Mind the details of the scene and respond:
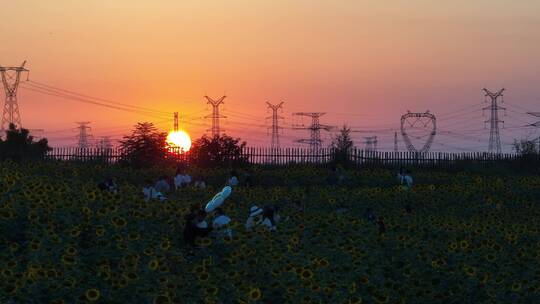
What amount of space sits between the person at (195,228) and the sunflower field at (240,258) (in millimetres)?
259

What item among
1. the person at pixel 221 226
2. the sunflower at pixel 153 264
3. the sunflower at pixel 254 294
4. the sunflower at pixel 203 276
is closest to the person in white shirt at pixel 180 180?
the person at pixel 221 226

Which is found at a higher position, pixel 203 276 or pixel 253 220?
pixel 253 220

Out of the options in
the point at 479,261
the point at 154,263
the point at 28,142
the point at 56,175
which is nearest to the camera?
the point at 154,263

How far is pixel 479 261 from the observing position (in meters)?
17.0

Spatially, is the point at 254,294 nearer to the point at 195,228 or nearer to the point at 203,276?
the point at 203,276

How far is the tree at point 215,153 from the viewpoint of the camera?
4431 cm

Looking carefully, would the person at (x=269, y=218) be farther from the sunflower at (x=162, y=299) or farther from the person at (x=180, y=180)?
the person at (x=180, y=180)

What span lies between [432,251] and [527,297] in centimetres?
287

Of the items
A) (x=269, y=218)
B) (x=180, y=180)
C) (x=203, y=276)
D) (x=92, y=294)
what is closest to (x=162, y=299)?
(x=92, y=294)

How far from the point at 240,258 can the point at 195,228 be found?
5.89ft

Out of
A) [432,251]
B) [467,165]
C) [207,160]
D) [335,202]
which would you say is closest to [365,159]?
[467,165]

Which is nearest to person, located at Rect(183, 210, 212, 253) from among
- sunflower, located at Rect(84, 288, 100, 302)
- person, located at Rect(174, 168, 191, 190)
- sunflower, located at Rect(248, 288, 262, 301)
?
sunflower, located at Rect(248, 288, 262, 301)

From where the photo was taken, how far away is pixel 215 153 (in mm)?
44688

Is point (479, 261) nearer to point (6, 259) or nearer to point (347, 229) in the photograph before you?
point (347, 229)
